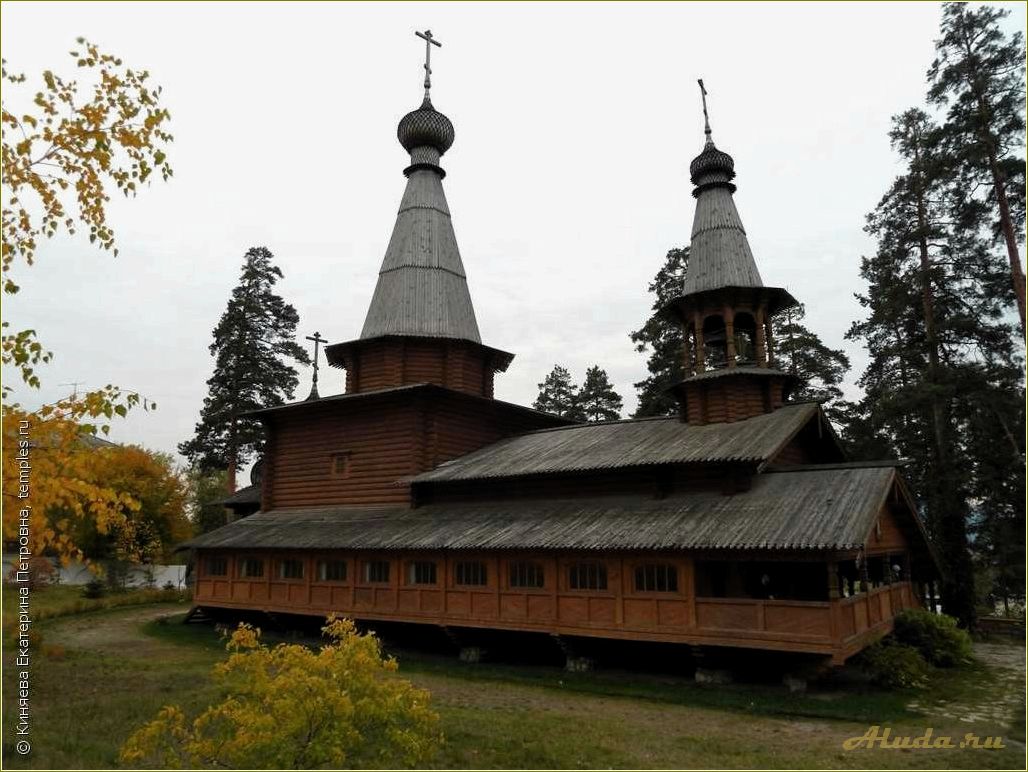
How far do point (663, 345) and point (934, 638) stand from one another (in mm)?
19880

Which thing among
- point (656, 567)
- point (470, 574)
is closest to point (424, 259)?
point (470, 574)

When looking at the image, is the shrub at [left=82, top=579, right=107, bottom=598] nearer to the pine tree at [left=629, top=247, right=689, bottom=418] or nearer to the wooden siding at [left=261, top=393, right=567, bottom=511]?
the wooden siding at [left=261, top=393, right=567, bottom=511]

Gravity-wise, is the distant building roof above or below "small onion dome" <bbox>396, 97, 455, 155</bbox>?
below

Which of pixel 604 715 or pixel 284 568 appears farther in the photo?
pixel 284 568

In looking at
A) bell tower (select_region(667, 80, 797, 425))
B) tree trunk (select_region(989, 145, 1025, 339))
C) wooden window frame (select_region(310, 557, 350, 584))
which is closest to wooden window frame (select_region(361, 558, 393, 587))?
wooden window frame (select_region(310, 557, 350, 584))

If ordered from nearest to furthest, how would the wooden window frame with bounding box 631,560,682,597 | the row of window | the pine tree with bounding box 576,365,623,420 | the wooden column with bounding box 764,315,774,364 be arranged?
1. the wooden window frame with bounding box 631,560,682,597
2. the row of window
3. the wooden column with bounding box 764,315,774,364
4. the pine tree with bounding box 576,365,623,420

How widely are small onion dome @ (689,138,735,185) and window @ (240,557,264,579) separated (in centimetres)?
1789

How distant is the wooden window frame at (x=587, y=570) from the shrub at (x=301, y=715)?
861cm

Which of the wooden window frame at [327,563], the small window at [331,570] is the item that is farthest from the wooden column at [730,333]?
the small window at [331,570]

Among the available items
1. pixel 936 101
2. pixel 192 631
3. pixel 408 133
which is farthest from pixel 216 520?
pixel 936 101

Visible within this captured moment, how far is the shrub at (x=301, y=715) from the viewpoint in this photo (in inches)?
240

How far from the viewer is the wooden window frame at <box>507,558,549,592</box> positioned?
15870 mm

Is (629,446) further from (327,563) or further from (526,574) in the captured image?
(327,563)

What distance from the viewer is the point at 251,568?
870 inches
